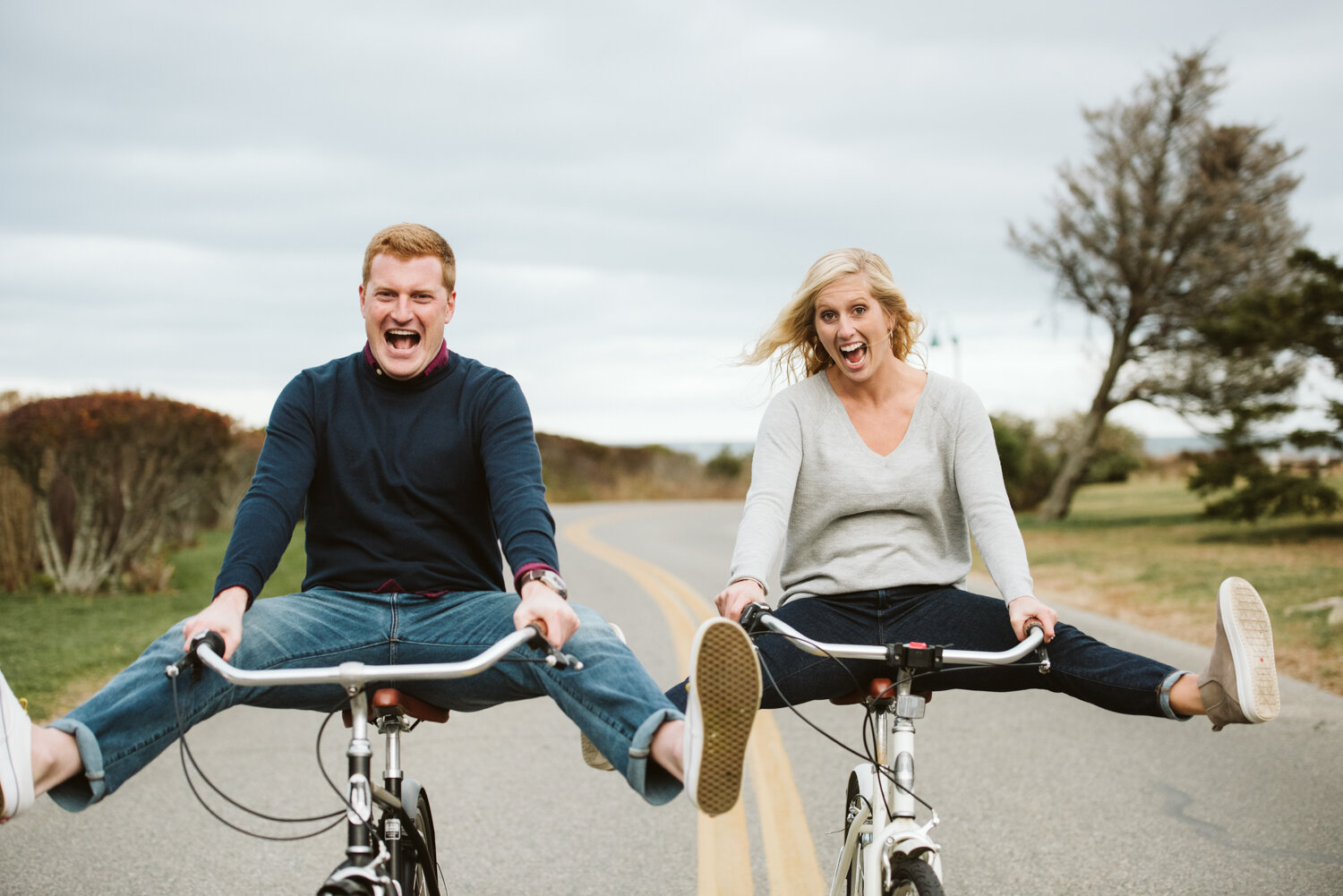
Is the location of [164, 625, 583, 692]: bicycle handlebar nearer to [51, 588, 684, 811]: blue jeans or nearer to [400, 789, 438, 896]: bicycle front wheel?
[51, 588, 684, 811]: blue jeans

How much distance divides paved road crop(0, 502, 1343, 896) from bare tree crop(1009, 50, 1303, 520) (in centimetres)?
1931

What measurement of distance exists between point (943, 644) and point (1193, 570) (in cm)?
1283

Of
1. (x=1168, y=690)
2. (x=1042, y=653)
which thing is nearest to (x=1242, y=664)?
(x=1168, y=690)

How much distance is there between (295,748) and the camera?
254 inches

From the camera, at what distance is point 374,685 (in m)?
3.02

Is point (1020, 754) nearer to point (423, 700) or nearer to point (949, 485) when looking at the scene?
point (949, 485)

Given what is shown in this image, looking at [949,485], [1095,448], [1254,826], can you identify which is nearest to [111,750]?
[949,485]

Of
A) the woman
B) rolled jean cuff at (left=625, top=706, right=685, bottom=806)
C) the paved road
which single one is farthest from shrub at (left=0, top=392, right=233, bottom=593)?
rolled jean cuff at (left=625, top=706, right=685, bottom=806)

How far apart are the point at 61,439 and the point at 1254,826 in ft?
34.0

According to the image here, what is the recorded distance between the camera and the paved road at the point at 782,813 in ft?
14.5

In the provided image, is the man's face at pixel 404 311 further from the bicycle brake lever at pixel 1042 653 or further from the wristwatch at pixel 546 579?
the bicycle brake lever at pixel 1042 653

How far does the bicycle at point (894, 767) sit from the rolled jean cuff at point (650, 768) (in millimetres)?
398

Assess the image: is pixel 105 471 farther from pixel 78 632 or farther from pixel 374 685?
pixel 374 685

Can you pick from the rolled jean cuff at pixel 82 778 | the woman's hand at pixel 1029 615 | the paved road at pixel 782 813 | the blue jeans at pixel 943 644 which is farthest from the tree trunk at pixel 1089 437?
the rolled jean cuff at pixel 82 778
